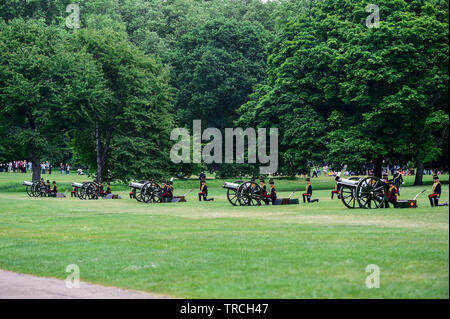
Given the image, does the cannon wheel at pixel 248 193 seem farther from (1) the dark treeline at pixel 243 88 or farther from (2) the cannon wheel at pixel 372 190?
(1) the dark treeline at pixel 243 88

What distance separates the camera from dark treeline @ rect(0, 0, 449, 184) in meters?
43.5

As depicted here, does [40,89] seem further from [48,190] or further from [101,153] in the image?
[48,190]

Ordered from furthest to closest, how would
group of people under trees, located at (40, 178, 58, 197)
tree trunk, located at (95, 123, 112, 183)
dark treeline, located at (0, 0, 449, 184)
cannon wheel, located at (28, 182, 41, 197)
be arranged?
tree trunk, located at (95, 123, 112, 183) → cannon wheel, located at (28, 182, 41, 197) → group of people under trees, located at (40, 178, 58, 197) → dark treeline, located at (0, 0, 449, 184)

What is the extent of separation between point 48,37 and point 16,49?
11.7 feet

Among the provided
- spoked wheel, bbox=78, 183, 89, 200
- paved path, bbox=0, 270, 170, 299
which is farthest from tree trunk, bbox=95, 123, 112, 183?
paved path, bbox=0, 270, 170, 299

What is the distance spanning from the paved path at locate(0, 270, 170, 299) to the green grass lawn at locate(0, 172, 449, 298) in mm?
369

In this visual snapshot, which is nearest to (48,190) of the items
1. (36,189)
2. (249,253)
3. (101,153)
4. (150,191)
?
(36,189)

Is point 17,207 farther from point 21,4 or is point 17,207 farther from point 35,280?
point 21,4

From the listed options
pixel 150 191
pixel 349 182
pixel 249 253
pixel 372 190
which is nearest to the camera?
pixel 249 253

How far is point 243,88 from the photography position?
66188 mm

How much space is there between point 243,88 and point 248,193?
34292 millimetres

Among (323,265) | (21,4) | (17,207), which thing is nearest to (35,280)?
(323,265)

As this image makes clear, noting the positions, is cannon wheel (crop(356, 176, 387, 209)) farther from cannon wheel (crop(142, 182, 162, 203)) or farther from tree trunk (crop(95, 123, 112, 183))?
tree trunk (crop(95, 123, 112, 183))

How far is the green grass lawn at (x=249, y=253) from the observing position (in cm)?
1035
